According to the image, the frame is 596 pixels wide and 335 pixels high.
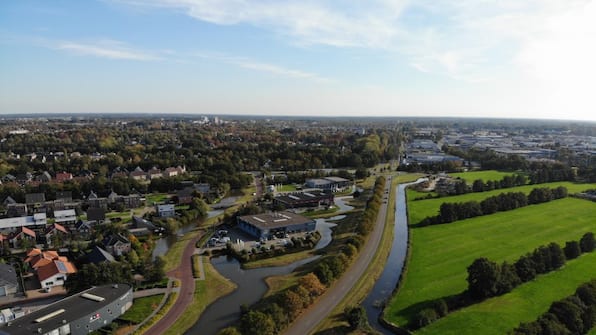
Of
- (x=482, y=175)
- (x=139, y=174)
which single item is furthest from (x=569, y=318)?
(x=139, y=174)

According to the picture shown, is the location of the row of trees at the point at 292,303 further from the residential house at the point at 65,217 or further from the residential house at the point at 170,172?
the residential house at the point at 170,172

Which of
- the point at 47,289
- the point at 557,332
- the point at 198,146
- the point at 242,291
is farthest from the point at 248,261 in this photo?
the point at 198,146

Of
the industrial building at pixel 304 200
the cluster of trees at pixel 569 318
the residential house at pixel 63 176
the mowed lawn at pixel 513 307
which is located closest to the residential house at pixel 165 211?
the industrial building at pixel 304 200

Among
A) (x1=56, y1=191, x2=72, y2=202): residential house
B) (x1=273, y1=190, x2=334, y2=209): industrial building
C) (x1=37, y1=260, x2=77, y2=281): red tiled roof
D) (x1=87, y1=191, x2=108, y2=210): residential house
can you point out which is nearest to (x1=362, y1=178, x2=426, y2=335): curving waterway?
(x1=273, y1=190, x2=334, y2=209): industrial building

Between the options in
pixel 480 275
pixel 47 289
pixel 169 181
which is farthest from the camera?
pixel 169 181

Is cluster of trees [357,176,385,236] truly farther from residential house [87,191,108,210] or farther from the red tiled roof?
residential house [87,191,108,210]

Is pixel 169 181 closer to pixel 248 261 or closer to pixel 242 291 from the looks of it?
pixel 248 261

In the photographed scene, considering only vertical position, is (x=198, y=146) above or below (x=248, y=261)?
above

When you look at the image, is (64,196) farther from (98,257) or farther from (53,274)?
(53,274)
